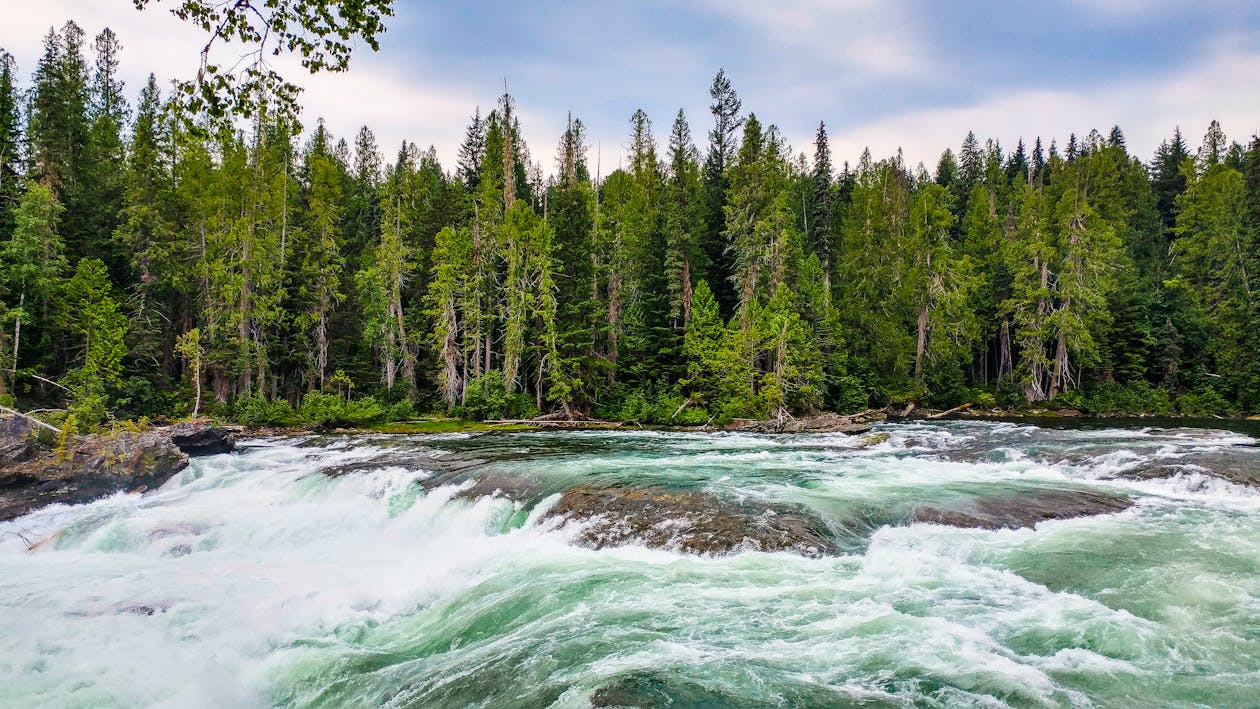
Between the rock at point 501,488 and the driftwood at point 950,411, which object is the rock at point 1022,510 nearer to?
the rock at point 501,488

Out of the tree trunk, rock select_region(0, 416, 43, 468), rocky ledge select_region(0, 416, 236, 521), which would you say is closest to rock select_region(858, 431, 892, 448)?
the tree trunk

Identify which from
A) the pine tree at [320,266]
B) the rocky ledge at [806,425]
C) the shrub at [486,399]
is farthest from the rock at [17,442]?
the rocky ledge at [806,425]

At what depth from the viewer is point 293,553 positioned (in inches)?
466

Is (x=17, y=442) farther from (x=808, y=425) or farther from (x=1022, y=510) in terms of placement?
(x=808, y=425)

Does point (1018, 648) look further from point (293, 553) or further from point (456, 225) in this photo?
point (456, 225)

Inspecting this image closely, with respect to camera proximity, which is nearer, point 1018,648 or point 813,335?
point 1018,648

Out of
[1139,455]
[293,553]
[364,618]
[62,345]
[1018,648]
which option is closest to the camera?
[1018,648]

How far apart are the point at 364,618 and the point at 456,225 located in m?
34.7

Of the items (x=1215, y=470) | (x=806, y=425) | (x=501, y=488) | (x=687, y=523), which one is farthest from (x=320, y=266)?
(x=1215, y=470)

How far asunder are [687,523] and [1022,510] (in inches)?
240

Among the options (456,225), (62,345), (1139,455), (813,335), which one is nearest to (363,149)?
(456,225)

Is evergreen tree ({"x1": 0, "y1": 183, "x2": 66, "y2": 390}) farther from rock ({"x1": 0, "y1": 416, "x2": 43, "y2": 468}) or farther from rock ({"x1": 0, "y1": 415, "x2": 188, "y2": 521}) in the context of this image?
rock ({"x1": 0, "y1": 415, "x2": 188, "y2": 521})

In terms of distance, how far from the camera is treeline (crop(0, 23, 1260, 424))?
105 feet

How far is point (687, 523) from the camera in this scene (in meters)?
11.0
